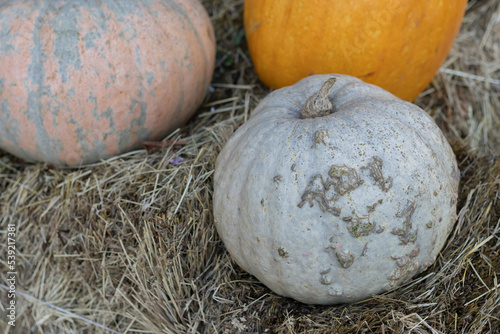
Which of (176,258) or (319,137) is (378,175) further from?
(176,258)

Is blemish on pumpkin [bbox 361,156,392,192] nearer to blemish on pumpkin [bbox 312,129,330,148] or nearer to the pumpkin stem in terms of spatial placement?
blemish on pumpkin [bbox 312,129,330,148]

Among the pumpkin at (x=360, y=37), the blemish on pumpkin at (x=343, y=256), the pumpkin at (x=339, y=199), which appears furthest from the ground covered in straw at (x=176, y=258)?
the pumpkin at (x=360, y=37)

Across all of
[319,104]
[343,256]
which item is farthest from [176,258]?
[319,104]

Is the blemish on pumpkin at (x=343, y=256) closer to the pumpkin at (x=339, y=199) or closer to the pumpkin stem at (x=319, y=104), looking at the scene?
the pumpkin at (x=339, y=199)

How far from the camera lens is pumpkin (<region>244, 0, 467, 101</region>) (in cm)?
225

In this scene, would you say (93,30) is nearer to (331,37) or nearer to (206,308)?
(331,37)

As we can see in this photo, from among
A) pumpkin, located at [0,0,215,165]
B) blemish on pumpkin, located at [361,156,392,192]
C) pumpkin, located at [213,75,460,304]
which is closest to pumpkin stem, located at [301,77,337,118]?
pumpkin, located at [213,75,460,304]

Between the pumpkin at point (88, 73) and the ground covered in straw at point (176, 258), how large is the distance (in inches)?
7.3

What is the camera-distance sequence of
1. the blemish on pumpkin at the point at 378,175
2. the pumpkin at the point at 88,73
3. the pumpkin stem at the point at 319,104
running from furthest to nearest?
the pumpkin at the point at 88,73 → the pumpkin stem at the point at 319,104 → the blemish on pumpkin at the point at 378,175

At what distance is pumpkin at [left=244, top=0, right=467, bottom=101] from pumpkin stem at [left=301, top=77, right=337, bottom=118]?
21.6 inches

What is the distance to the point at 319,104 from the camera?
1.88 m

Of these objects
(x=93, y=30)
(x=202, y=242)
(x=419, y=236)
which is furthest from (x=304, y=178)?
(x=93, y=30)

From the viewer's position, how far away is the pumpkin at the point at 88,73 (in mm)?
2217

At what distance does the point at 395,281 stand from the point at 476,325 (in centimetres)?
33
